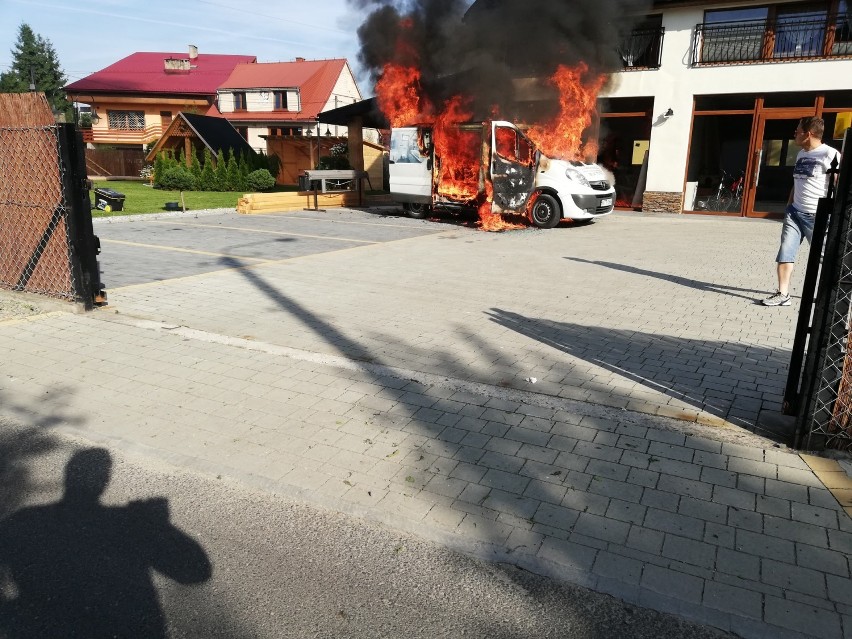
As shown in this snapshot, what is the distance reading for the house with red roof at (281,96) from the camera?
46500 millimetres

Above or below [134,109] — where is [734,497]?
below

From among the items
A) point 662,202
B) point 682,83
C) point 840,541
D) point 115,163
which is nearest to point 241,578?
point 840,541

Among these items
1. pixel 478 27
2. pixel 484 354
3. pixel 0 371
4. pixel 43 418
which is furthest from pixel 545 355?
pixel 478 27

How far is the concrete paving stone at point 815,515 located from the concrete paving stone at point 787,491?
0.19ft

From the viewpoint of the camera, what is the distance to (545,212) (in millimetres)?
14922

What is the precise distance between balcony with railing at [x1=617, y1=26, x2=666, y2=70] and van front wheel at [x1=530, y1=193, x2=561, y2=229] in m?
7.34

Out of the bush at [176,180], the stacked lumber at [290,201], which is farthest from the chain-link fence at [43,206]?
the bush at [176,180]

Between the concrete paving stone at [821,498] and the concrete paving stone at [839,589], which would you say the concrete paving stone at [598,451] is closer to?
the concrete paving stone at [821,498]

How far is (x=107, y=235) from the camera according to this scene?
43.2 ft

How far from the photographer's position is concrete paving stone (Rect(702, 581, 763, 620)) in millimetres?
2510

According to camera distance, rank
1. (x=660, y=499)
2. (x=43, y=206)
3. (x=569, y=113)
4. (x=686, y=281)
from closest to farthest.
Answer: (x=660, y=499)
(x=43, y=206)
(x=686, y=281)
(x=569, y=113)

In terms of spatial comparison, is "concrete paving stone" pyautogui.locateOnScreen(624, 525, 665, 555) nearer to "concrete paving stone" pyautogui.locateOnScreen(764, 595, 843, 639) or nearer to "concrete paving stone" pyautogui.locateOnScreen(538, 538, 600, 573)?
"concrete paving stone" pyautogui.locateOnScreen(538, 538, 600, 573)

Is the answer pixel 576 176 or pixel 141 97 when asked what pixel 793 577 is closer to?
pixel 576 176

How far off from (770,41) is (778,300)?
1357 cm
